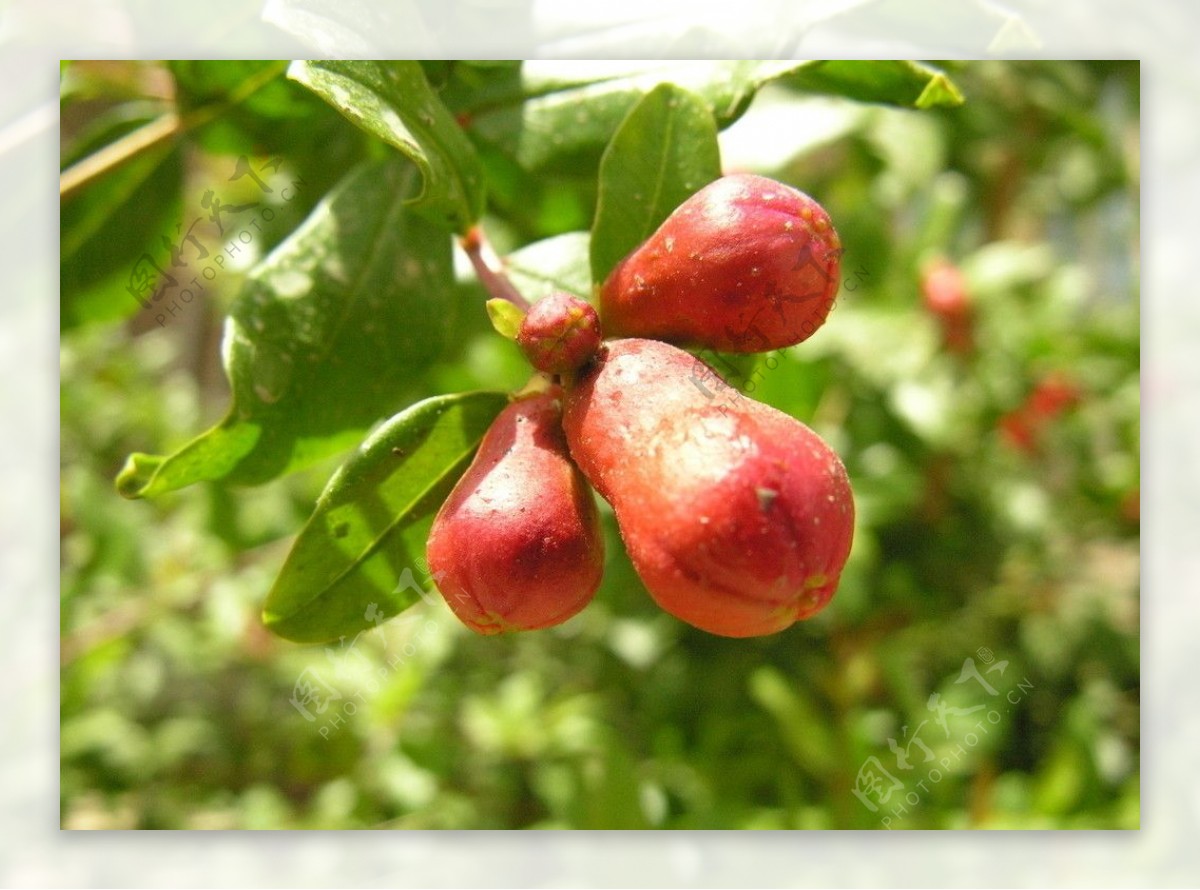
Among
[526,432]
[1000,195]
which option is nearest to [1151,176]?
[1000,195]

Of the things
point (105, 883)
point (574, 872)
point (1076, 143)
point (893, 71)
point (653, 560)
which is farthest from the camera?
point (1076, 143)

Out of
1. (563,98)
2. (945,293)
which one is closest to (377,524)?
(563,98)

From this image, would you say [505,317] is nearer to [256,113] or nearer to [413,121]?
[413,121]

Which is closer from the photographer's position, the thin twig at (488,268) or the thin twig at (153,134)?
the thin twig at (488,268)

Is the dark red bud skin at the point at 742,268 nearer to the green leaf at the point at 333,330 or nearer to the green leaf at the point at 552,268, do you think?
the green leaf at the point at 552,268

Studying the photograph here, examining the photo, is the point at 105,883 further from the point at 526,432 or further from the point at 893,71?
the point at 893,71

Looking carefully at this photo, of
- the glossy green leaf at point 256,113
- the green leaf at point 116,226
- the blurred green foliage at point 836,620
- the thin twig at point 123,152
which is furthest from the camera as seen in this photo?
the blurred green foliage at point 836,620

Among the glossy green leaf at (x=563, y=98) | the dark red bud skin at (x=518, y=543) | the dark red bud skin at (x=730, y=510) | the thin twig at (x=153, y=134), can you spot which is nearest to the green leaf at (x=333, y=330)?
the glossy green leaf at (x=563, y=98)
